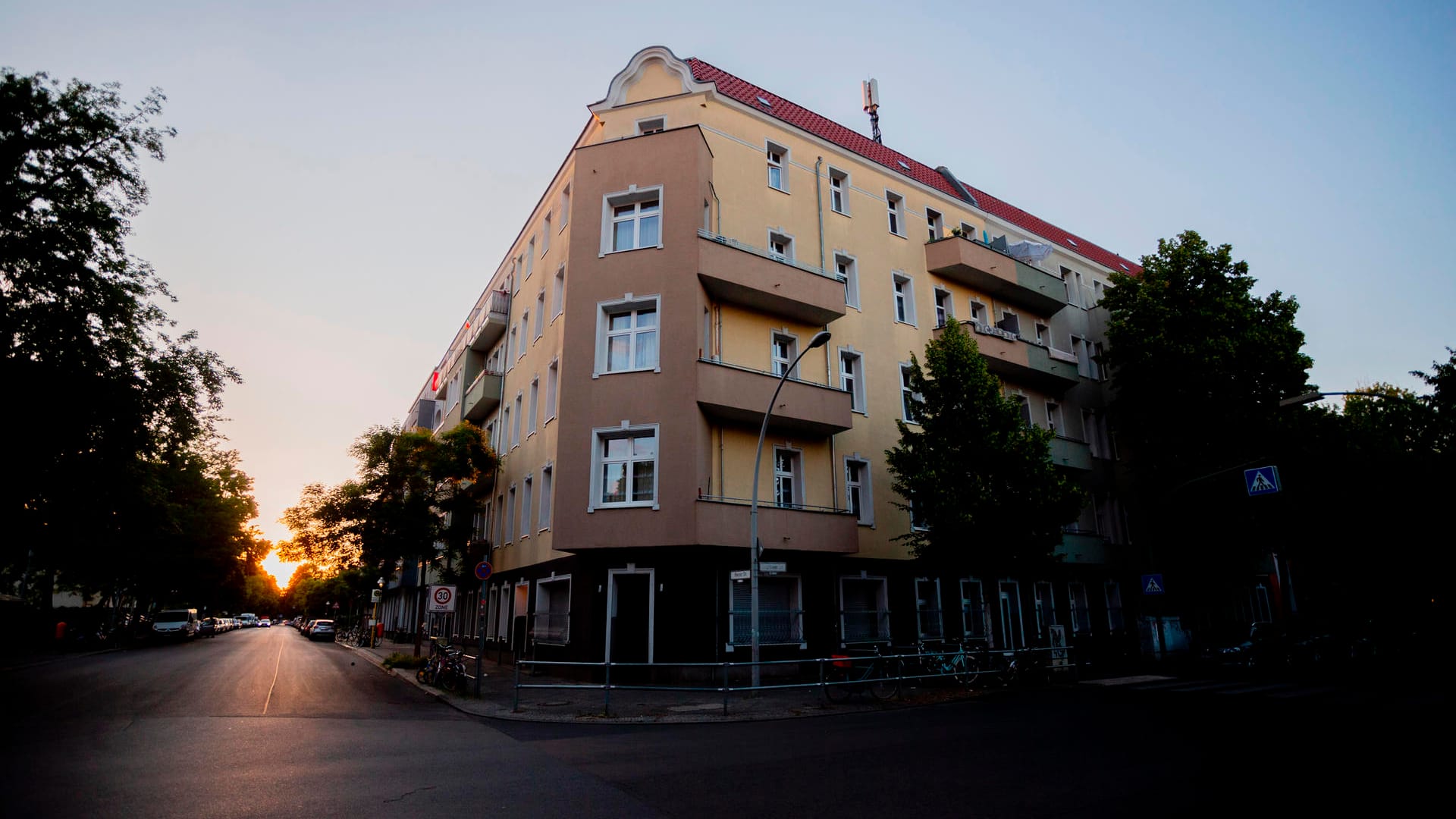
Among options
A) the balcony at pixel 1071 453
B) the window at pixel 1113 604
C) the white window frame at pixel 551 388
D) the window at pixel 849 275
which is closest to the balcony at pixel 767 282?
the window at pixel 849 275

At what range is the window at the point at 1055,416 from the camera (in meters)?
30.7

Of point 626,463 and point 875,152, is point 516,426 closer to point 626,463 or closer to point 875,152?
point 626,463

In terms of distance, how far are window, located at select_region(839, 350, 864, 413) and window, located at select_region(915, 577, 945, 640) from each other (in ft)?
21.3

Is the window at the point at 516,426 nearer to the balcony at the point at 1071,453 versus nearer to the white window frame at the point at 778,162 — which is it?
the white window frame at the point at 778,162

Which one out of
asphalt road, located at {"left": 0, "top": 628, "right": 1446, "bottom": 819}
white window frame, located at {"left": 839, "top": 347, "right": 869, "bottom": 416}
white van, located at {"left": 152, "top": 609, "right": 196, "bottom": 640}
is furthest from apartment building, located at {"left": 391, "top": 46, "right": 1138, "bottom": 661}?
white van, located at {"left": 152, "top": 609, "right": 196, "bottom": 640}

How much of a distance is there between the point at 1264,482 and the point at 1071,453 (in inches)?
326

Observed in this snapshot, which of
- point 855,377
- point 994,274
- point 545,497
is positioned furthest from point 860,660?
point 994,274

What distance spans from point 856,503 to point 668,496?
7.92m

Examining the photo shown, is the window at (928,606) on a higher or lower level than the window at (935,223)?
lower

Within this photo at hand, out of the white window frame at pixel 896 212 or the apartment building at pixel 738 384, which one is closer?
the apartment building at pixel 738 384

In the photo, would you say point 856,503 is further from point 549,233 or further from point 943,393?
point 549,233

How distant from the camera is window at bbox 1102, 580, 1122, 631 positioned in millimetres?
31188

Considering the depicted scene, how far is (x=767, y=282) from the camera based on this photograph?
21.8 meters

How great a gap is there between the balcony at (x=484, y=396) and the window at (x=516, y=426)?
3.10m
